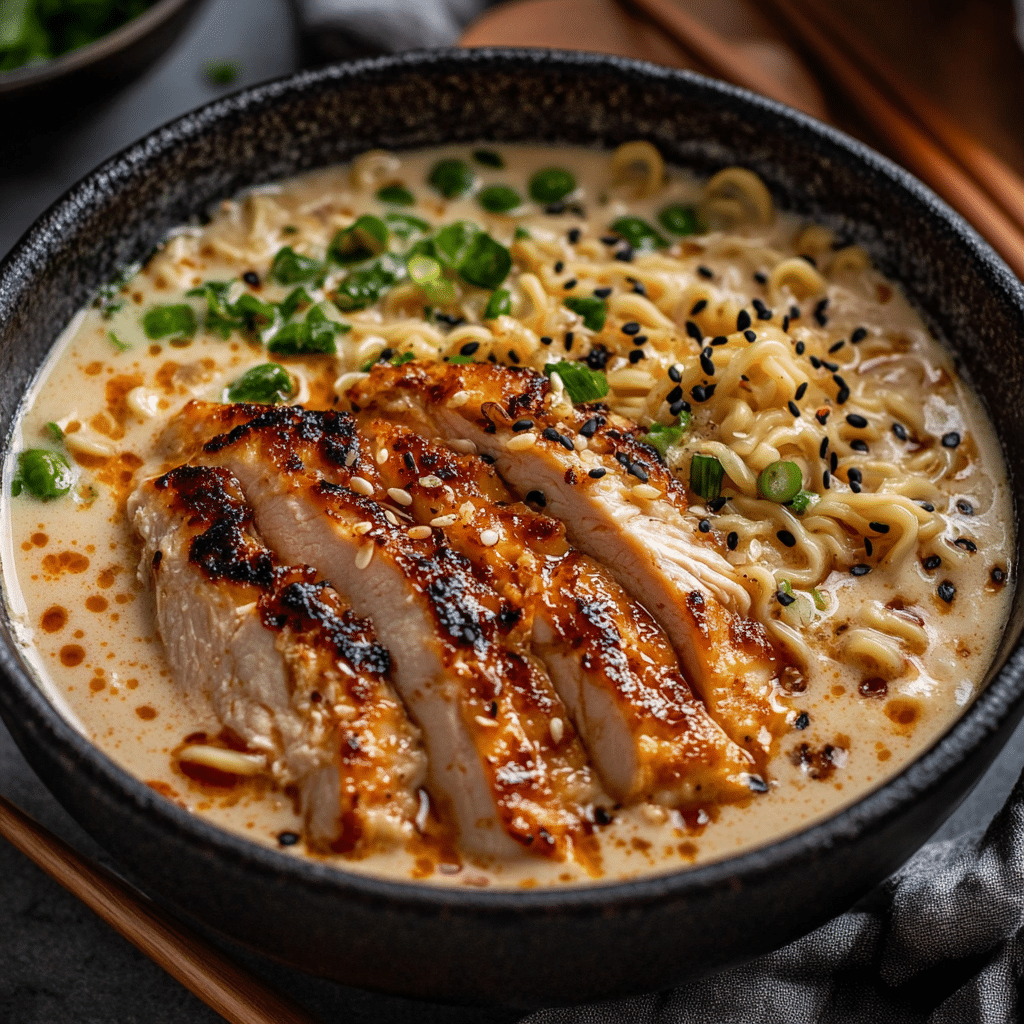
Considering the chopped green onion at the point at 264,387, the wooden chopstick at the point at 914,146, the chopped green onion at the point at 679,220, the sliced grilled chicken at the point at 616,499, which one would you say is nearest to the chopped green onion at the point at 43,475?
the chopped green onion at the point at 264,387

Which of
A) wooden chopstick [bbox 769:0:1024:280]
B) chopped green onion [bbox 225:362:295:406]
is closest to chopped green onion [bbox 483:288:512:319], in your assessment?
chopped green onion [bbox 225:362:295:406]

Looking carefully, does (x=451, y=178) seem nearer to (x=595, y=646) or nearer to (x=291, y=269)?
(x=291, y=269)

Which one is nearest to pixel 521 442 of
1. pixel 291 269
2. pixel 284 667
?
pixel 284 667

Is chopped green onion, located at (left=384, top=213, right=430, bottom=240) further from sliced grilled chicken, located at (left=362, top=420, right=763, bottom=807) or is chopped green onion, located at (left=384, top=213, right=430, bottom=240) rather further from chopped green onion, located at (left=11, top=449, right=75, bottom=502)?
chopped green onion, located at (left=11, top=449, right=75, bottom=502)

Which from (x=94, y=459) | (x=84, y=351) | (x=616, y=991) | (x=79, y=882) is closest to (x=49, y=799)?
(x=79, y=882)

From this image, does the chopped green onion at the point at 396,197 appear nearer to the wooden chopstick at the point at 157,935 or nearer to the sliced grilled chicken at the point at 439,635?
the sliced grilled chicken at the point at 439,635

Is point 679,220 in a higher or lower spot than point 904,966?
higher
